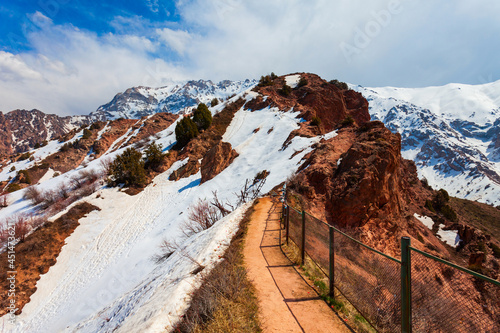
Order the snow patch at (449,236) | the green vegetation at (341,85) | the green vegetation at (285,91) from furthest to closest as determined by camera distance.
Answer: the green vegetation at (341,85)
the green vegetation at (285,91)
the snow patch at (449,236)

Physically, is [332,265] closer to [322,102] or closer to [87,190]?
[87,190]

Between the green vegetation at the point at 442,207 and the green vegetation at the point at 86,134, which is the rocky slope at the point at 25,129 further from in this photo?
the green vegetation at the point at 442,207

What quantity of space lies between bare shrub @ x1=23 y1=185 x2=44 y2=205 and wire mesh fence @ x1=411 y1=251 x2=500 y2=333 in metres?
37.4

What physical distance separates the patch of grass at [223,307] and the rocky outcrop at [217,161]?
2014 cm

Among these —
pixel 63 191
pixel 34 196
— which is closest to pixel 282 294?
pixel 63 191

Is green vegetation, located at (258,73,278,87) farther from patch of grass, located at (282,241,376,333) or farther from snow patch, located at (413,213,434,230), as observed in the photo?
patch of grass, located at (282,241,376,333)

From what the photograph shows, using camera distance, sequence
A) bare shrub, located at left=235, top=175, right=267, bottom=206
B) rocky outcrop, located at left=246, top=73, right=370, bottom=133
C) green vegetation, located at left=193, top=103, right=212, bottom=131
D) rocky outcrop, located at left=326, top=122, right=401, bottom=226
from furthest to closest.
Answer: green vegetation, located at left=193, top=103, right=212, bottom=131
rocky outcrop, located at left=246, top=73, right=370, bottom=133
bare shrub, located at left=235, top=175, right=267, bottom=206
rocky outcrop, located at left=326, top=122, right=401, bottom=226

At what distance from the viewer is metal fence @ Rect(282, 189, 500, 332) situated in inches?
104

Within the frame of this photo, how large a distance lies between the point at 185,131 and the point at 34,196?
2158 cm

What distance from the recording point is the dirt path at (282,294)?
422 centimetres

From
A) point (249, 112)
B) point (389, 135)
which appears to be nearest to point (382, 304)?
point (389, 135)

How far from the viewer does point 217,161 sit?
26.1 m

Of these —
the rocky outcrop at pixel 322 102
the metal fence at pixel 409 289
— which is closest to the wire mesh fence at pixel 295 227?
the metal fence at pixel 409 289

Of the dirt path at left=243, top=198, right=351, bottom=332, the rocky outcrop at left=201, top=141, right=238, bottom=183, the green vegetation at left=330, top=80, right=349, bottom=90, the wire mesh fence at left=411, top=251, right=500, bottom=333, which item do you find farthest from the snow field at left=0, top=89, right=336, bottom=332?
the green vegetation at left=330, top=80, right=349, bottom=90
